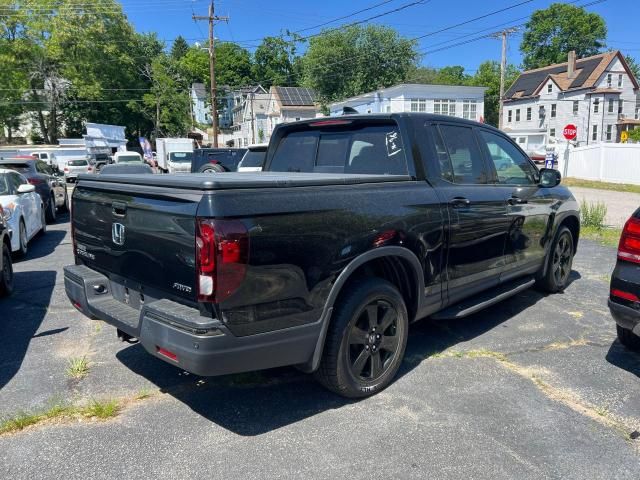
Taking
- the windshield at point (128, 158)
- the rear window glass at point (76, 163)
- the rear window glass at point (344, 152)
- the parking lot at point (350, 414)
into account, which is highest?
the windshield at point (128, 158)

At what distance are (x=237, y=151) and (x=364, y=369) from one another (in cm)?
1531

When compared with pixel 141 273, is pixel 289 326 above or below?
below

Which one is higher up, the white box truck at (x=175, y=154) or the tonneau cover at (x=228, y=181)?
the white box truck at (x=175, y=154)

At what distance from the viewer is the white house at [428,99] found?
4078 centimetres

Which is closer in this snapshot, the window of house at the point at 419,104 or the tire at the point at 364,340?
the tire at the point at 364,340

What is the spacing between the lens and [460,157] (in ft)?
14.8

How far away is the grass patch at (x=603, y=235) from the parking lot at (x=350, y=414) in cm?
536

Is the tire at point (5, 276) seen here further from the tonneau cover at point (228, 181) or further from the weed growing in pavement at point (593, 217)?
the weed growing in pavement at point (593, 217)

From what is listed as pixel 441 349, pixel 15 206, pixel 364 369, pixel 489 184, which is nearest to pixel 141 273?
pixel 364 369

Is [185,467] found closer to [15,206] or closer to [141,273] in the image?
[141,273]

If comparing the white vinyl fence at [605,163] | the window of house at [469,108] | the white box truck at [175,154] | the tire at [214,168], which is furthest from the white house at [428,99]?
the tire at [214,168]

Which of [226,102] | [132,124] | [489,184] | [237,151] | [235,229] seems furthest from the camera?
[226,102]

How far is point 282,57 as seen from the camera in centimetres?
8981

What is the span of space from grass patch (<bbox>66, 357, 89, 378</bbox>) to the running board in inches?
111
